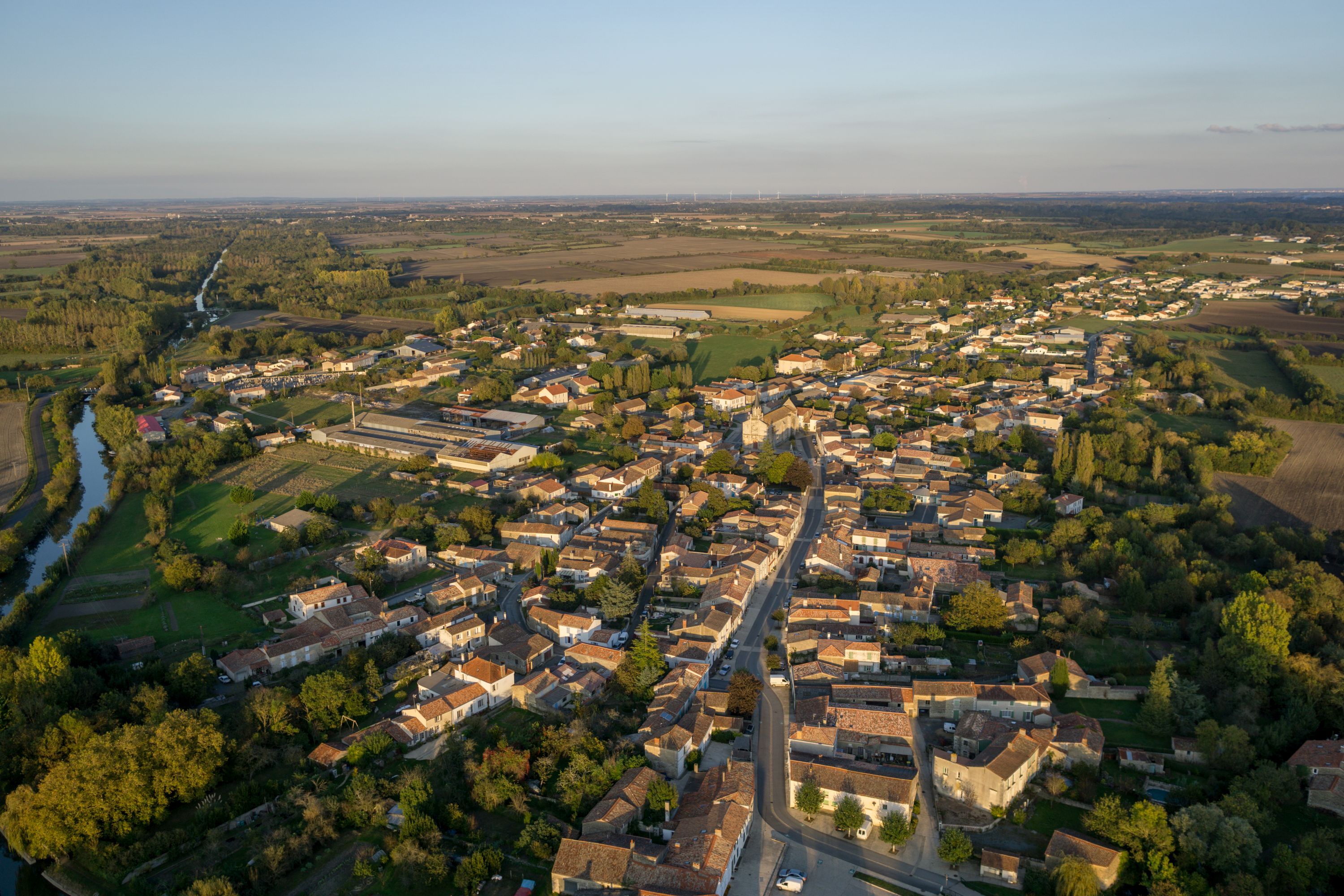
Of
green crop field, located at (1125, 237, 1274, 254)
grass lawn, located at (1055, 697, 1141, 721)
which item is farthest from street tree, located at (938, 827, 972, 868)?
green crop field, located at (1125, 237, 1274, 254)

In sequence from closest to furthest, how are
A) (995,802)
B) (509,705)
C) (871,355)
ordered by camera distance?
(995,802)
(509,705)
(871,355)

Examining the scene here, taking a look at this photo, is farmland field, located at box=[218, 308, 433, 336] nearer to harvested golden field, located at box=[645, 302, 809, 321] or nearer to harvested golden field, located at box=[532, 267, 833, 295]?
harvested golden field, located at box=[532, 267, 833, 295]

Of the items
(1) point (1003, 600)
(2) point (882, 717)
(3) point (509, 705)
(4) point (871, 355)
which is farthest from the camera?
(4) point (871, 355)

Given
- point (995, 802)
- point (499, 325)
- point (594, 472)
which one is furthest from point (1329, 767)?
point (499, 325)

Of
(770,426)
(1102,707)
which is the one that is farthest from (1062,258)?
(1102,707)

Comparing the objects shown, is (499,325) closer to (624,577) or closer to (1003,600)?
(624,577)

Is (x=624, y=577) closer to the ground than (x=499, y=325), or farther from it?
closer to the ground

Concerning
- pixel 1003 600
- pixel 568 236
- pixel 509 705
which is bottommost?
pixel 509 705

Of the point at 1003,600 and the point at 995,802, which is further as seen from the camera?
the point at 1003,600
